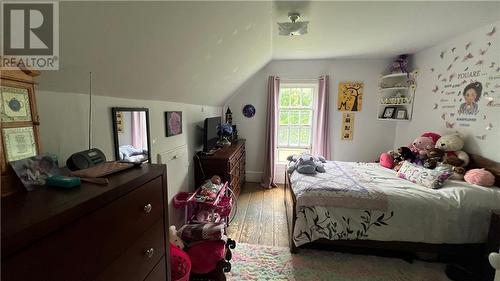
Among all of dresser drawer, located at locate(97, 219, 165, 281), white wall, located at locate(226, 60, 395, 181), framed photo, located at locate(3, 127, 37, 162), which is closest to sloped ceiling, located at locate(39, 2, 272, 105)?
framed photo, located at locate(3, 127, 37, 162)

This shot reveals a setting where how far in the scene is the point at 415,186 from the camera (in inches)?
88.2

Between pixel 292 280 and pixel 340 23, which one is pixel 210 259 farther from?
pixel 340 23

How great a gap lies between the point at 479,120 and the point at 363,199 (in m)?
1.55

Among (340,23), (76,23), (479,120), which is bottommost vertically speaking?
(479,120)

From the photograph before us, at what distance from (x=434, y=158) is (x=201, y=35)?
285 centimetres

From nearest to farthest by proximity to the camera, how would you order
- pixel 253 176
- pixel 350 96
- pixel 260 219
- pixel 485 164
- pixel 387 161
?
pixel 485 164 → pixel 260 219 → pixel 387 161 → pixel 350 96 → pixel 253 176

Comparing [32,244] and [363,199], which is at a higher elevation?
[32,244]

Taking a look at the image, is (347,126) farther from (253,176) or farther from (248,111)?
(253,176)

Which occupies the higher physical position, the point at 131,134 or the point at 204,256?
the point at 131,134

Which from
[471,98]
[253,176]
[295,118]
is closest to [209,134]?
[253,176]

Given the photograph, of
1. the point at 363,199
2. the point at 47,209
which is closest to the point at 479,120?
the point at 363,199

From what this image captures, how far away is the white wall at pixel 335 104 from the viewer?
3.78 m

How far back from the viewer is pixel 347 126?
12.9 feet

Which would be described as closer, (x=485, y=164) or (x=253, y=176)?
(x=485, y=164)
